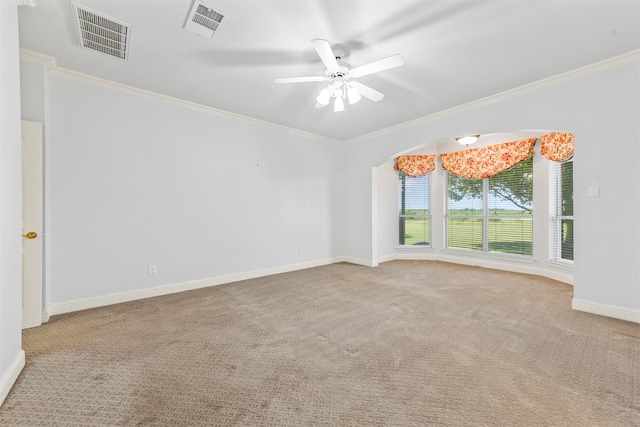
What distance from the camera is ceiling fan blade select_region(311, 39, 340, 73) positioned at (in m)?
2.04

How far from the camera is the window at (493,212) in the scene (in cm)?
523

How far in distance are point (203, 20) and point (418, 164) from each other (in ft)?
17.1

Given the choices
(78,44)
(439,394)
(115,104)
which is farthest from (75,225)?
(439,394)

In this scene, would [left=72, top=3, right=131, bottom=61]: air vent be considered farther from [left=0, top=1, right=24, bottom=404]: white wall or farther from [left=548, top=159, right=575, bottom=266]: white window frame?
[left=548, top=159, right=575, bottom=266]: white window frame

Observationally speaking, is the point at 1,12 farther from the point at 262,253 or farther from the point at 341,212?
the point at 341,212

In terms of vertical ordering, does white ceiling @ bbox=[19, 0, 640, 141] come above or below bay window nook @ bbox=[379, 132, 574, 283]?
above

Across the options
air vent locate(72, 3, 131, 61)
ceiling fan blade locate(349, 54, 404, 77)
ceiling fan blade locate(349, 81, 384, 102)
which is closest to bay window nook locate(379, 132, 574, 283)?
ceiling fan blade locate(349, 81, 384, 102)

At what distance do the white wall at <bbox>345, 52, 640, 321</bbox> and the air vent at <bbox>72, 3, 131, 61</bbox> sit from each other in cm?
448

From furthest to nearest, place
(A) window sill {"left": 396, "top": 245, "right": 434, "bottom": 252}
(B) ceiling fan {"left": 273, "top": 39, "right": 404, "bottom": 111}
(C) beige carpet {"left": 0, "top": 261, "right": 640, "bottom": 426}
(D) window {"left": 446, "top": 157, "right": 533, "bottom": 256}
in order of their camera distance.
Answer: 1. (A) window sill {"left": 396, "top": 245, "right": 434, "bottom": 252}
2. (D) window {"left": 446, "top": 157, "right": 533, "bottom": 256}
3. (B) ceiling fan {"left": 273, "top": 39, "right": 404, "bottom": 111}
4. (C) beige carpet {"left": 0, "top": 261, "right": 640, "bottom": 426}

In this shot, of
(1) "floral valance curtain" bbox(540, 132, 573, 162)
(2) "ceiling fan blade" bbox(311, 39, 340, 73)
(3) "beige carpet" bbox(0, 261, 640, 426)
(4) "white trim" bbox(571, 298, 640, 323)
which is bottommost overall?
(3) "beige carpet" bbox(0, 261, 640, 426)

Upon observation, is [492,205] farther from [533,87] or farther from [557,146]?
[533,87]

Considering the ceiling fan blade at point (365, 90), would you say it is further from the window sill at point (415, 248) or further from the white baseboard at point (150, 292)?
the window sill at point (415, 248)

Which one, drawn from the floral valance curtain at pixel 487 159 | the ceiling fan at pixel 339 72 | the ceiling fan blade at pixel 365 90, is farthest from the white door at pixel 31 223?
the floral valance curtain at pixel 487 159

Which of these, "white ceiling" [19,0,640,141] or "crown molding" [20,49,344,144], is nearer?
"white ceiling" [19,0,640,141]
